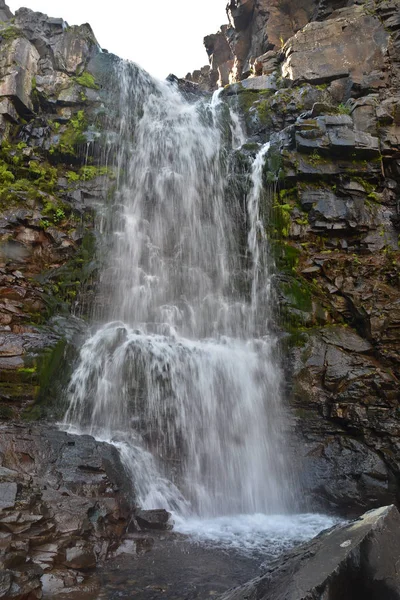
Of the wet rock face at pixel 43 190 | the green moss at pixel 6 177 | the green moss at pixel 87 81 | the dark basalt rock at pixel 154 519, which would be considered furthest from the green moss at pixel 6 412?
the green moss at pixel 87 81

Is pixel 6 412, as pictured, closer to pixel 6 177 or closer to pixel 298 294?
pixel 298 294

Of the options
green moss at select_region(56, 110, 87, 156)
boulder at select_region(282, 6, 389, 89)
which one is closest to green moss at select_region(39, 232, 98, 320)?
green moss at select_region(56, 110, 87, 156)

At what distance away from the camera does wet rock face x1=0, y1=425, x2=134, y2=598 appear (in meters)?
4.82

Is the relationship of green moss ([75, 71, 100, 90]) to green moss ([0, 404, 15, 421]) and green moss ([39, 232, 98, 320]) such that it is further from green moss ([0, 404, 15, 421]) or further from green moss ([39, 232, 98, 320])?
green moss ([0, 404, 15, 421])

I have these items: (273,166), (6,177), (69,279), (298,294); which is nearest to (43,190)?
(6,177)

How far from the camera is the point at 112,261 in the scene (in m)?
13.1

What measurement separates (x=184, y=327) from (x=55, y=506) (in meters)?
6.80

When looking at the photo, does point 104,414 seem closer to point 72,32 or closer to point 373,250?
point 373,250

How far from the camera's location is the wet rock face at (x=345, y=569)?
3.08m

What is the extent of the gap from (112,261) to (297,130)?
25.1 feet

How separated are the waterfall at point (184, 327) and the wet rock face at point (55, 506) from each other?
887 millimetres

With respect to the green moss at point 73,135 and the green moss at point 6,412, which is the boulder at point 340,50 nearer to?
the green moss at point 73,135

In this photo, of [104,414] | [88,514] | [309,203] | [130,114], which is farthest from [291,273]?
[130,114]

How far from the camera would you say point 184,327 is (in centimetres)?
1205
